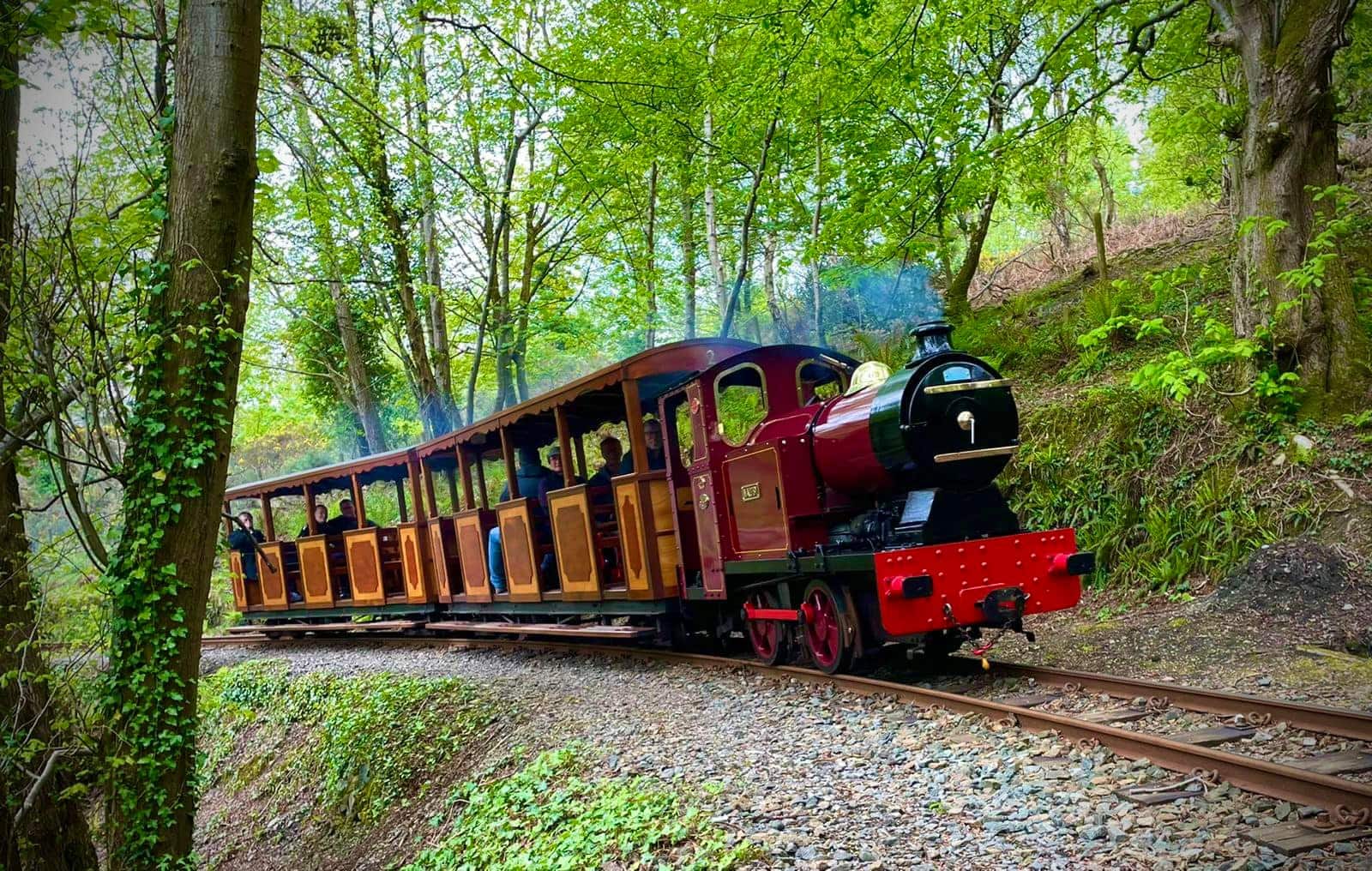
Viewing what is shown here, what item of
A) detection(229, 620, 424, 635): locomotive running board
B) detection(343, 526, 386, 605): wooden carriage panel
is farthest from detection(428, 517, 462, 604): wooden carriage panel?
detection(343, 526, 386, 605): wooden carriage panel

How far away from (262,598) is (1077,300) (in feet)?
47.9

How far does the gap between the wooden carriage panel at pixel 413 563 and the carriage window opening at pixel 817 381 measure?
680cm

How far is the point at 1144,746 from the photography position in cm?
434

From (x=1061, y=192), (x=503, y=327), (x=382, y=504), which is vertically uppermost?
(x=1061, y=192)

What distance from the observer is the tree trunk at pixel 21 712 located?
4.93 m

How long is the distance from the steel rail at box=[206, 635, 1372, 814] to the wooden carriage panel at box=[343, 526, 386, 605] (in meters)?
7.51

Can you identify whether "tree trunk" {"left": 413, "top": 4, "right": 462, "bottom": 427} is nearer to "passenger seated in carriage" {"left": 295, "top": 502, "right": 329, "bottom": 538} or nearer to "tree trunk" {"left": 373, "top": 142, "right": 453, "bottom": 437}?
"tree trunk" {"left": 373, "top": 142, "right": 453, "bottom": 437}

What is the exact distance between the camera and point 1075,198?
48.1 feet

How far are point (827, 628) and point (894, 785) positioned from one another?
2619 mm

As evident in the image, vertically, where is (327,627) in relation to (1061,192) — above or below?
below

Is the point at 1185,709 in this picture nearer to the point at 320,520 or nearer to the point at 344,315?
the point at 320,520

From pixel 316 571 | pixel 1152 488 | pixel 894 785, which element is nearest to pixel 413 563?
pixel 316 571

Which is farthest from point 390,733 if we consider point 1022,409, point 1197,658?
point 1022,409

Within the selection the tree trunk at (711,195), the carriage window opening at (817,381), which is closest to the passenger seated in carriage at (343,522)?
the tree trunk at (711,195)
